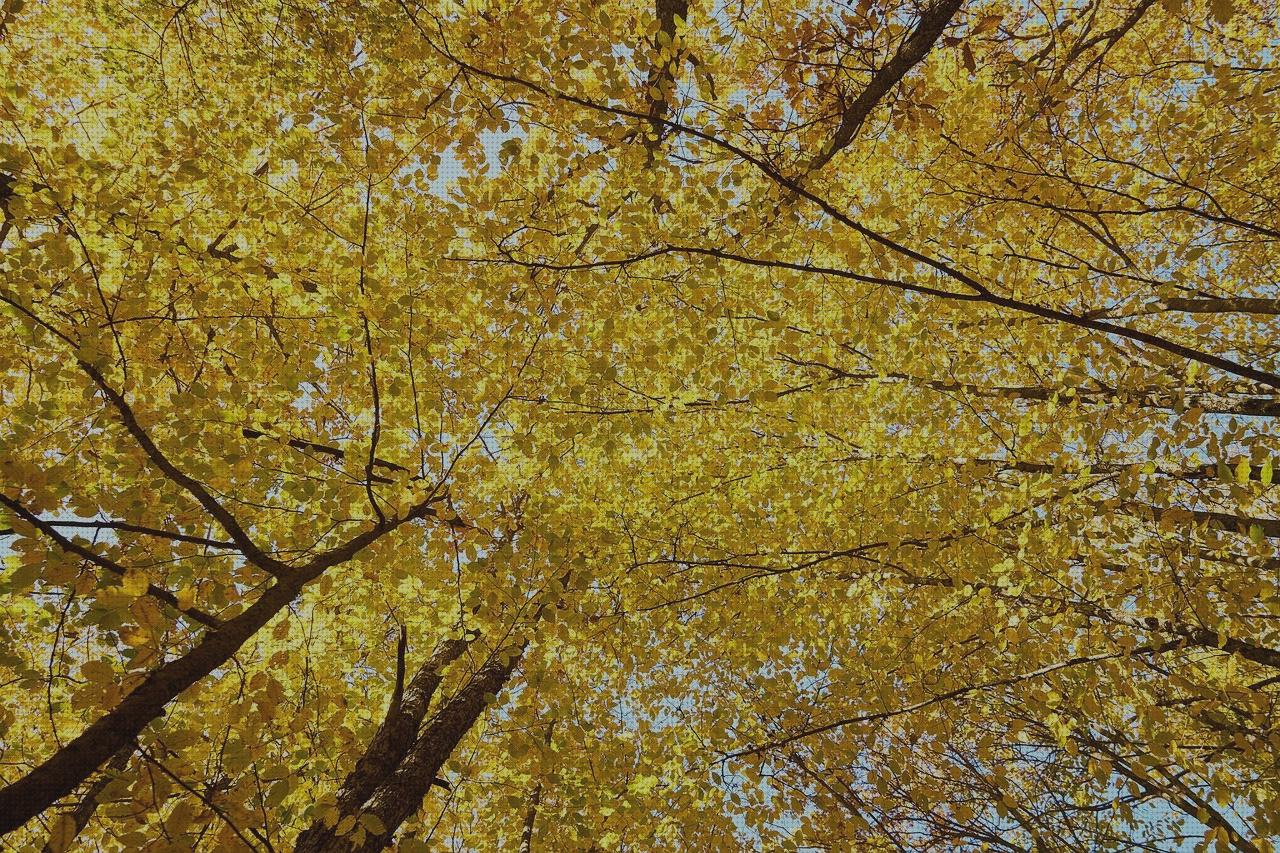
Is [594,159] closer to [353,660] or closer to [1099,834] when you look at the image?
[353,660]

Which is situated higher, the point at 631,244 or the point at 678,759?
the point at 631,244

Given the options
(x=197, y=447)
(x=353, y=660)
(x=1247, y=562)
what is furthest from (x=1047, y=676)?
(x=353, y=660)

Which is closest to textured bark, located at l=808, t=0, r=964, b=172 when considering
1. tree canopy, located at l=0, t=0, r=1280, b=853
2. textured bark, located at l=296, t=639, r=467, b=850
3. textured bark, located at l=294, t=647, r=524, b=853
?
tree canopy, located at l=0, t=0, r=1280, b=853

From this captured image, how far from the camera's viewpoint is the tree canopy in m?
3.48

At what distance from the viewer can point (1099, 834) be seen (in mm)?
3953

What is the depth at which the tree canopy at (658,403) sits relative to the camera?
3477 millimetres

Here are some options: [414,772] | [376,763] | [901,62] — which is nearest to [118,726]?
[376,763]

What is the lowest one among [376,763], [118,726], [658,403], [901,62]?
[118,726]

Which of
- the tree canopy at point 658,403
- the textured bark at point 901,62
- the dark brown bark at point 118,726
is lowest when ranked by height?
the dark brown bark at point 118,726

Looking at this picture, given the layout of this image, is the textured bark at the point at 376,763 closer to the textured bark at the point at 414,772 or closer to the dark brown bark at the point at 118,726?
A: the textured bark at the point at 414,772

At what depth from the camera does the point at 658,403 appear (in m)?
4.92

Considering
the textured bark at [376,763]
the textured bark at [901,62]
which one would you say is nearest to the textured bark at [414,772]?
the textured bark at [376,763]

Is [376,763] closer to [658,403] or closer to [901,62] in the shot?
[658,403]

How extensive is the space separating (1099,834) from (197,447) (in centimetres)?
627
